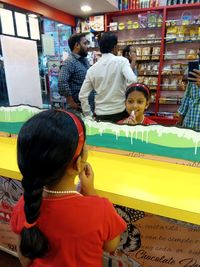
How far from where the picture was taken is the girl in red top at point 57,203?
0.59 m

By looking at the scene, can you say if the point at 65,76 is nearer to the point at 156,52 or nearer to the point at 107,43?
the point at 107,43

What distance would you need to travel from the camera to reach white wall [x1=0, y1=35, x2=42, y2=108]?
10.1 feet

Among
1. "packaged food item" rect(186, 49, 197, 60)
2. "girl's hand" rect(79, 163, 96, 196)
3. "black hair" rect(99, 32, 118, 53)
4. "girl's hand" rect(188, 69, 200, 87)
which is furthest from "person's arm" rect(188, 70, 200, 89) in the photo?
"packaged food item" rect(186, 49, 197, 60)

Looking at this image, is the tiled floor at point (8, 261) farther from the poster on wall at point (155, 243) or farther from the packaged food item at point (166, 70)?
the packaged food item at point (166, 70)

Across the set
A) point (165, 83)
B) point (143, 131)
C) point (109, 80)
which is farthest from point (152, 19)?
point (143, 131)

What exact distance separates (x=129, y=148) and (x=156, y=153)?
14 cm

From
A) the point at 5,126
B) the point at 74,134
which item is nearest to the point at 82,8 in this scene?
the point at 5,126

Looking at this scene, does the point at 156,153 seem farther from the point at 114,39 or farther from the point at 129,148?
the point at 114,39

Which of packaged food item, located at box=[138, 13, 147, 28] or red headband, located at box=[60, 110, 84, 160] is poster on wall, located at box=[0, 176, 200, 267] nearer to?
red headband, located at box=[60, 110, 84, 160]

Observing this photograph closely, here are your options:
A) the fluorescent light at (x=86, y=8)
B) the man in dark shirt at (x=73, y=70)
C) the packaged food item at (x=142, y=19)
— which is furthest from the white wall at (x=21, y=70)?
the packaged food item at (x=142, y=19)

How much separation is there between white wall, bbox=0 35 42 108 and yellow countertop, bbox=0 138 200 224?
87.0 inches

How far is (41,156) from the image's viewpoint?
23.0 inches

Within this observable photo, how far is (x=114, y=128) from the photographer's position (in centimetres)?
122

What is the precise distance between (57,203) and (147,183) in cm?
44
